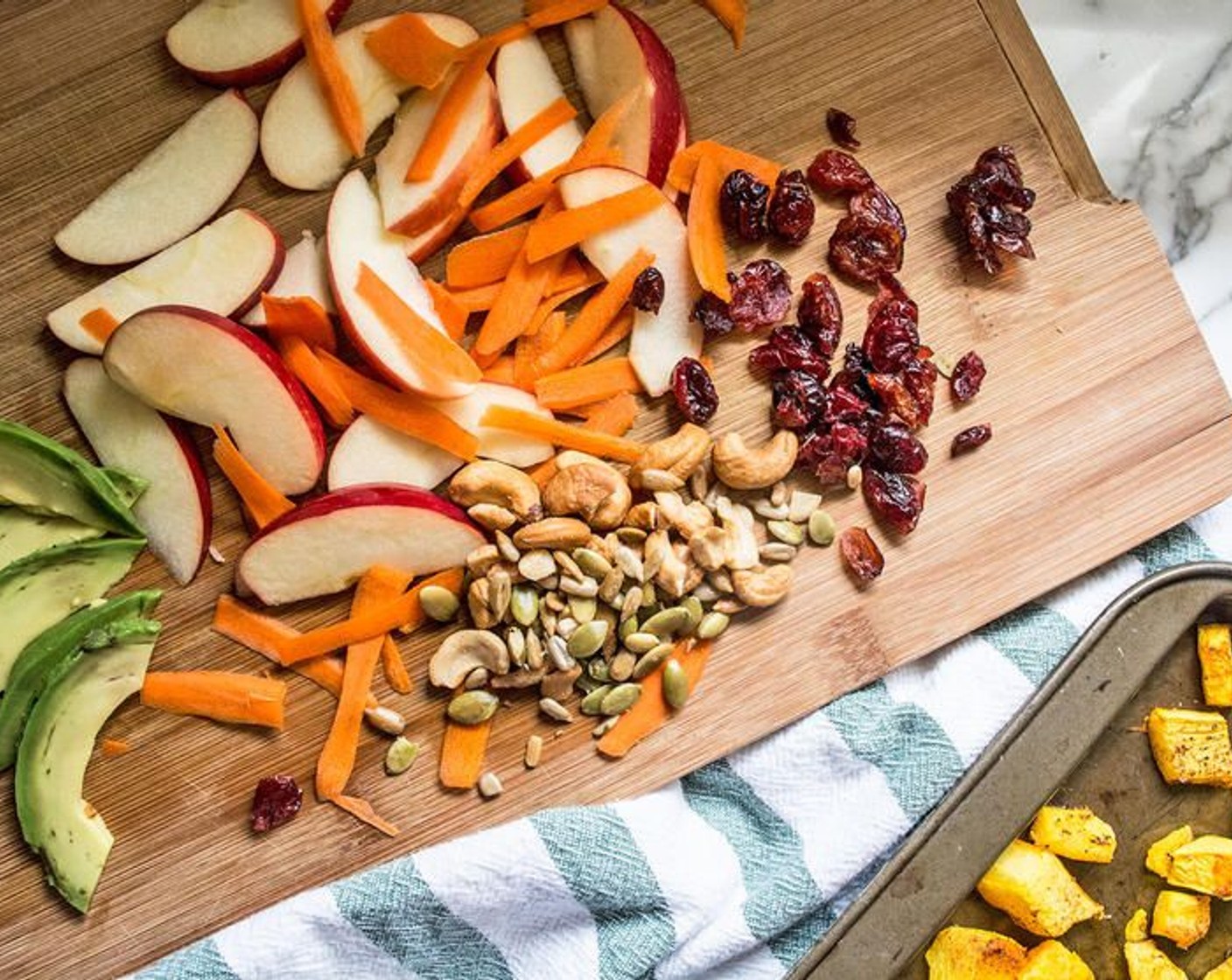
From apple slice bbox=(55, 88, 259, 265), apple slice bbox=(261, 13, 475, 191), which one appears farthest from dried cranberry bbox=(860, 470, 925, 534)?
apple slice bbox=(55, 88, 259, 265)

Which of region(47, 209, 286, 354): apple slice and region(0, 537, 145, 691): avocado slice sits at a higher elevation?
region(47, 209, 286, 354): apple slice

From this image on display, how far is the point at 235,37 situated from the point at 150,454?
2.27 ft

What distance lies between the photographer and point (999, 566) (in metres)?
2.61

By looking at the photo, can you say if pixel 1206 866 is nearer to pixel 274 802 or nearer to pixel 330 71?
pixel 274 802

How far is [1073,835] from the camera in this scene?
266 centimetres

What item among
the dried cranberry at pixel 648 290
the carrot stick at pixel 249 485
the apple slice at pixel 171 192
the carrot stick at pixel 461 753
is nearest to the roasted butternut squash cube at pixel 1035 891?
the carrot stick at pixel 461 753

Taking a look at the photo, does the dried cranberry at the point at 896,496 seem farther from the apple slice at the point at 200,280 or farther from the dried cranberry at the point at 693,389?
the apple slice at the point at 200,280

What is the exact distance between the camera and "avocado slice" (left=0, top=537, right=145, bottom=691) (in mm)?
2428

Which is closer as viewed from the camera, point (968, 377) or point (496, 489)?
point (496, 489)

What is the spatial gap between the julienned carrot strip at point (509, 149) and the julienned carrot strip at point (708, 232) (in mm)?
256

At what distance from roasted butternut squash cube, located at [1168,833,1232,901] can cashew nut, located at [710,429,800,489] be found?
98 cm

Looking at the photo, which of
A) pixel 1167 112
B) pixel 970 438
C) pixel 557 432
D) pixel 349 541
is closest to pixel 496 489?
pixel 557 432

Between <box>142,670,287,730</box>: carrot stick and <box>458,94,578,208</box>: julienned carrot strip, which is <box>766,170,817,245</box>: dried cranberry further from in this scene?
<box>142,670,287,730</box>: carrot stick

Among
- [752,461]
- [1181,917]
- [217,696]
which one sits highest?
[217,696]
